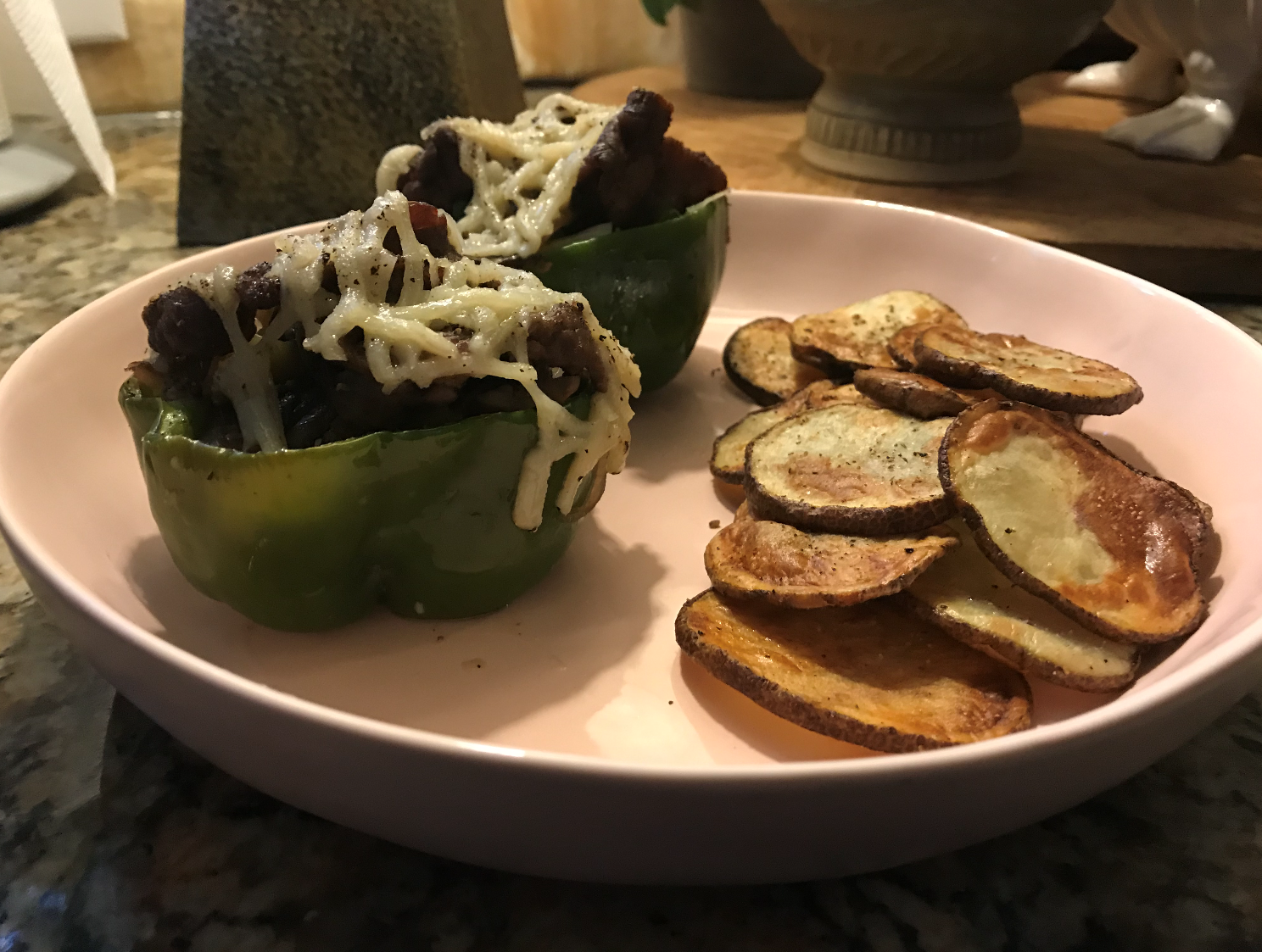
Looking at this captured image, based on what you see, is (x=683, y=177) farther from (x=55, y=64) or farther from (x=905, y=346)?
(x=55, y=64)

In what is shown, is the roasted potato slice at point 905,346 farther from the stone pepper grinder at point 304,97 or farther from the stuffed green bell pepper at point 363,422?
the stone pepper grinder at point 304,97

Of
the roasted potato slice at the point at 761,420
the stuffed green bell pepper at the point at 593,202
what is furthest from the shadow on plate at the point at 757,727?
the stuffed green bell pepper at the point at 593,202

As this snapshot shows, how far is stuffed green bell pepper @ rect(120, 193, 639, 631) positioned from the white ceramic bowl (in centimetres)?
8

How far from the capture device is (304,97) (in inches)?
77.2

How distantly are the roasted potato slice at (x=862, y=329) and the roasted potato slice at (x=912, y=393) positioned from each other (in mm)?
136

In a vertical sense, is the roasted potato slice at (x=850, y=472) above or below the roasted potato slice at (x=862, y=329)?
above

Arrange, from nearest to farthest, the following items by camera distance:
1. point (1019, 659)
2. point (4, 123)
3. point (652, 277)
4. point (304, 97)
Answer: point (1019, 659) < point (652, 277) < point (304, 97) < point (4, 123)

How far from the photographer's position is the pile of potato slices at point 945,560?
87 cm

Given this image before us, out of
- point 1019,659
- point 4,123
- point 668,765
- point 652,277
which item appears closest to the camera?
point 668,765

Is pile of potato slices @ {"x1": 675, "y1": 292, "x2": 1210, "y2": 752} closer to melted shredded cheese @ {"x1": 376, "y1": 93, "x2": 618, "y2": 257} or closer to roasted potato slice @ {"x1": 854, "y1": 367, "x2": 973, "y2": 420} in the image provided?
roasted potato slice @ {"x1": 854, "y1": 367, "x2": 973, "y2": 420}

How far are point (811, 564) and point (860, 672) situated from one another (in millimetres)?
124

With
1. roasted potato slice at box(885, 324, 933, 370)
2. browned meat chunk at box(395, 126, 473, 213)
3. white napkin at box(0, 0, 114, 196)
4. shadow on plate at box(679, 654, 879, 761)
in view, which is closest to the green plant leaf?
white napkin at box(0, 0, 114, 196)

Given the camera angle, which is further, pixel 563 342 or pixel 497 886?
pixel 563 342

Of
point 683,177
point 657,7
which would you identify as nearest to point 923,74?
point 683,177
